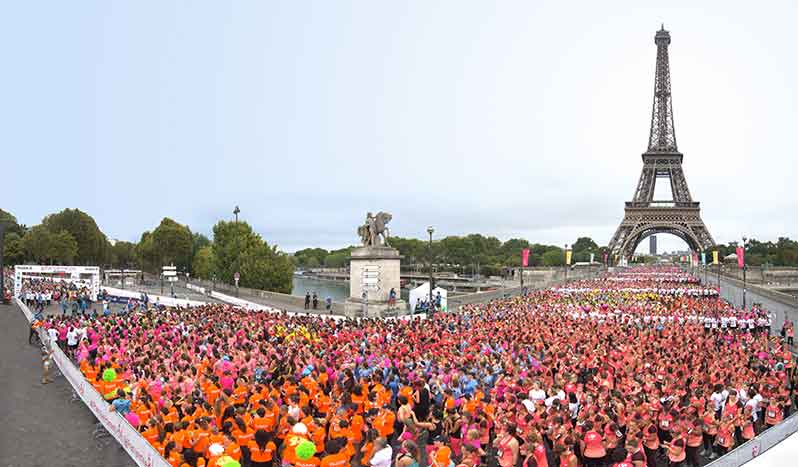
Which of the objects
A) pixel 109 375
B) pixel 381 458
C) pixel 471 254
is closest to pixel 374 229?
pixel 109 375

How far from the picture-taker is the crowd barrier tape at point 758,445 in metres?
8.95

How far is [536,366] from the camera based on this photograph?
45.9 feet

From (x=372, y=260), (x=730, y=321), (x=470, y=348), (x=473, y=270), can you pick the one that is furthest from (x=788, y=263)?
(x=470, y=348)

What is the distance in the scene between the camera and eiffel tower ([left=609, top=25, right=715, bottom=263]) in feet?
325

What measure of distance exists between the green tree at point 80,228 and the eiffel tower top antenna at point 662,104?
103 metres

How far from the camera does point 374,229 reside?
3186 centimetres

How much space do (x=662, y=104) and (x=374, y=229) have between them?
101 meters

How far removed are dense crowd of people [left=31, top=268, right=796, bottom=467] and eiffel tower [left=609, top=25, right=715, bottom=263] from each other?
278 ft

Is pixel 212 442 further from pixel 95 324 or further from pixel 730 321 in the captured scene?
pixel 730 321

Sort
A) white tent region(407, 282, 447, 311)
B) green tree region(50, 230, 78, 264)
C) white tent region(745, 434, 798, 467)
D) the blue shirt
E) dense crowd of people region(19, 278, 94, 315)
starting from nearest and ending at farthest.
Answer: white tent region(745, 434, 798, 467)
the blue shirt
white tent region(407, 282, 447, 311)
dense crowd of people region(19, 278, 94, 315)
green tree region(50, 230, 78, 264)

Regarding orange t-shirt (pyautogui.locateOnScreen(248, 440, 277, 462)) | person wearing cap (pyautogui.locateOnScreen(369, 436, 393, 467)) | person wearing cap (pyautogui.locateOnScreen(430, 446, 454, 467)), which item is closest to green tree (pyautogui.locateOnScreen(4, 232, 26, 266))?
orange t-shirt (pyautogui.locateOnScreen(248, 440, 277, 462))

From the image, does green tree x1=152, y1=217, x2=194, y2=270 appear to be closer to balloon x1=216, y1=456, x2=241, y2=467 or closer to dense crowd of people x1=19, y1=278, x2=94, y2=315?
dense crowd of people x1=19, y1=278, x2=94, y2=315

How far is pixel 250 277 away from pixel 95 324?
42.6 meters

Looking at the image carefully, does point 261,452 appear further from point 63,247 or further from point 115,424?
point 63,247
